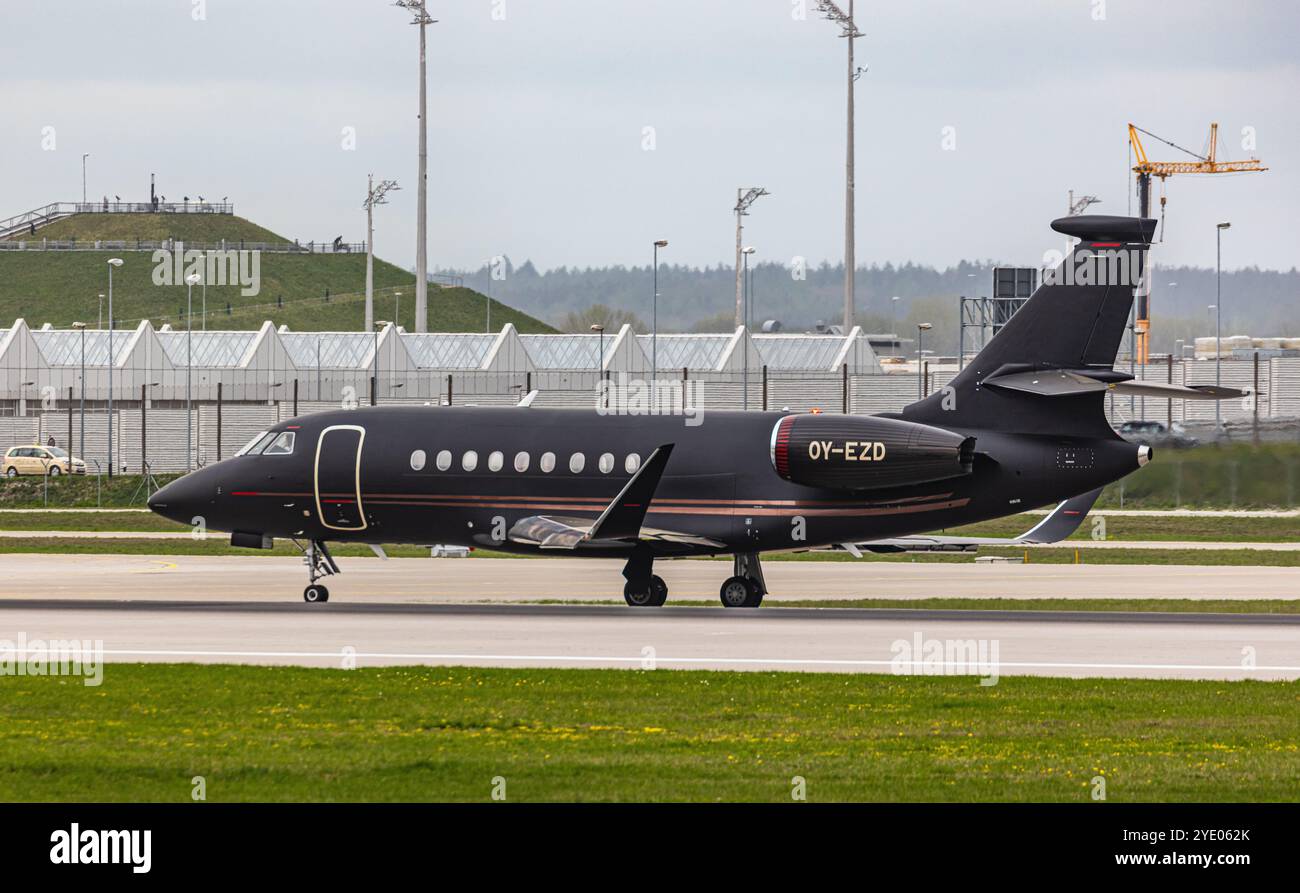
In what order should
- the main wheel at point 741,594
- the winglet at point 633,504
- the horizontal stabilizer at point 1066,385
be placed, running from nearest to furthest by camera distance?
the horizontal stabilizer at point 1066,385
the winglet at point 633,504
the main wheel at point 741,594

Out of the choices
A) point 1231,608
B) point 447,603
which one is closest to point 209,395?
point 447,603

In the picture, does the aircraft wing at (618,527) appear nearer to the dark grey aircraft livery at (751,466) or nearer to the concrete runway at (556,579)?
the dark grey aircraft livery at (751,466)

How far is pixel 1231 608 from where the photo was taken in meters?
34.6

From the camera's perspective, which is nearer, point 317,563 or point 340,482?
point 340,482

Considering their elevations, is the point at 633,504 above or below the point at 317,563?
above

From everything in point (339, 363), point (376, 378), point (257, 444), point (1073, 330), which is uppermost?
point (339, 363)

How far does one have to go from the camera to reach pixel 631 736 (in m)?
17.8

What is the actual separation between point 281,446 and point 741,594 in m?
9.93

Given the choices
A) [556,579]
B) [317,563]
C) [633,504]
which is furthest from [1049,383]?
[317,563]

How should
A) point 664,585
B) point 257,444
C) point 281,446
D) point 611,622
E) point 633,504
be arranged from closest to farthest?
1. point 611,622
2. point 633,504
3. point 664,585
4. point 281,446
5. point 257,444

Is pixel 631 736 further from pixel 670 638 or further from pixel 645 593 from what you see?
pixel 645 593

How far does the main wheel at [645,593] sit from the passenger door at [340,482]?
18.4ft

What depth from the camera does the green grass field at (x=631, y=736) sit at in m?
15.0

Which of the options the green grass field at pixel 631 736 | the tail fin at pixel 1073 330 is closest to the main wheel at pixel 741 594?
the tail fin at pixel 1073 330
